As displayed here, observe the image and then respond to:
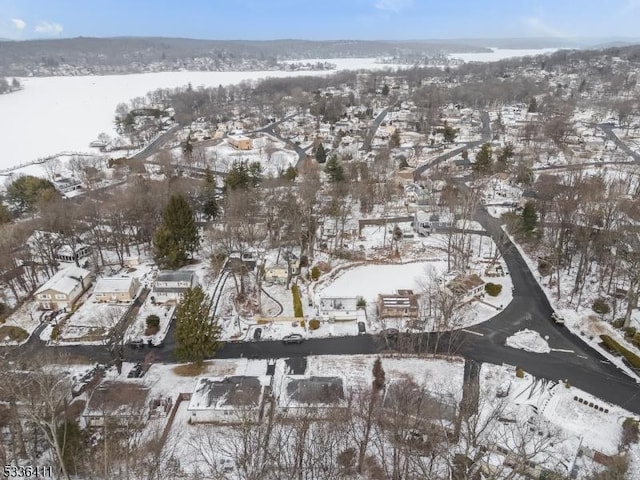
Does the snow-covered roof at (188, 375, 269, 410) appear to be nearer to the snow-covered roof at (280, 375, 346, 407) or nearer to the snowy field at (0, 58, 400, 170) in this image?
the snow-covered roof at (280, 375, 346, 407)

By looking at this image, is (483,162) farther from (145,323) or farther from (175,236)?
(145,323)

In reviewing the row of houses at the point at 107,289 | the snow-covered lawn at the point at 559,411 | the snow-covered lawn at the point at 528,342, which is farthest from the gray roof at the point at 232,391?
the snow-covered lawn at the point at 528,342

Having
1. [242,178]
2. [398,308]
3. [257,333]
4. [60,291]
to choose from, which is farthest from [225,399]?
[242,178]

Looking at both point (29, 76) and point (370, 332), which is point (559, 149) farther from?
point (29, 76)

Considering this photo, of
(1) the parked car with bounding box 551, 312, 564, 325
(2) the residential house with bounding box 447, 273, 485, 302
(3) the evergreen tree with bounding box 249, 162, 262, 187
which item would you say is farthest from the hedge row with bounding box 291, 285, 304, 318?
(3) the evergreen tree with bounding box 249, 162, 262, 187

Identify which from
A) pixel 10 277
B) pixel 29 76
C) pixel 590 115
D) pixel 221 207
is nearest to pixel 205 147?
pixel 221 207

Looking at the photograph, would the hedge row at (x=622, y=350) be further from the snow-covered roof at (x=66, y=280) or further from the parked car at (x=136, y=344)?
the snow-covered roof at (x=66, y=280)
